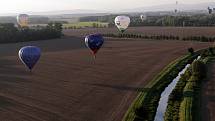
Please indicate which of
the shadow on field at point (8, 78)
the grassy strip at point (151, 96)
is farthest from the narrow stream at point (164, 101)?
the shadow on field at point (8, 78)

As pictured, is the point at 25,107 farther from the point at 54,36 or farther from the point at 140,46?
the point at 54,36

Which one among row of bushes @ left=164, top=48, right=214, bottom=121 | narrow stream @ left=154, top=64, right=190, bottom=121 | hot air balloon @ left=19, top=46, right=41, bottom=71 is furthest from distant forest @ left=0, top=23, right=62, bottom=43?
narrow stream @ left=154, top=64, right=190, bottom=121

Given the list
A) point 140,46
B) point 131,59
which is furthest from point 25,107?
point 140,46

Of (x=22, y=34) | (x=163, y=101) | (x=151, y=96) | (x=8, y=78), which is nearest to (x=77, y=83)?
(x=8, y=78)

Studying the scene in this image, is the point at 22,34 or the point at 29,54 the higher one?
the point at 29,54

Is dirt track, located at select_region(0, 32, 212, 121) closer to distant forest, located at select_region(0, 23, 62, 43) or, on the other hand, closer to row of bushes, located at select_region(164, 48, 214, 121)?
row of bushes, located at select_region(164, 48, 214, 121)

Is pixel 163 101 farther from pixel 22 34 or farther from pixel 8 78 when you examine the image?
pixel 22 34
